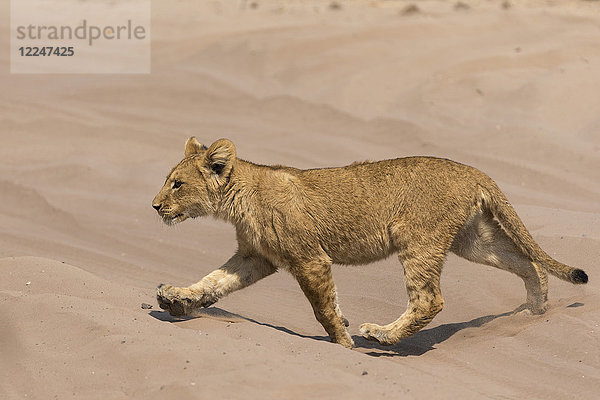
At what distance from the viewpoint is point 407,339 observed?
759cm

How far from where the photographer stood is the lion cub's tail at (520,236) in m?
7.41

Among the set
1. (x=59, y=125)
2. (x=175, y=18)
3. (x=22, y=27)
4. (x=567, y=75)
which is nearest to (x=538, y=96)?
(x=567, y=75)

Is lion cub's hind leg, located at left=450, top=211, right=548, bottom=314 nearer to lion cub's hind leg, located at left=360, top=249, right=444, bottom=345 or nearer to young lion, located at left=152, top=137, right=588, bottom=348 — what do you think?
young lion, located at left=152, top=137, right=588, bottom=348

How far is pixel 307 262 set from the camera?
699cm

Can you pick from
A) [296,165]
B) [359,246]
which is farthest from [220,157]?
[296,165]

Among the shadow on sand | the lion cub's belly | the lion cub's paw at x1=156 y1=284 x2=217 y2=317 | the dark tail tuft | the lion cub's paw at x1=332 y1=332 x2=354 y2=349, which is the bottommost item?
the shadow on sand

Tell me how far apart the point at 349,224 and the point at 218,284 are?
3.67 feet

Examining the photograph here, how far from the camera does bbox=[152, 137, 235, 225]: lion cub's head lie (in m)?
7.34

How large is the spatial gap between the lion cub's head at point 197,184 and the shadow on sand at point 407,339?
0.77 metres
